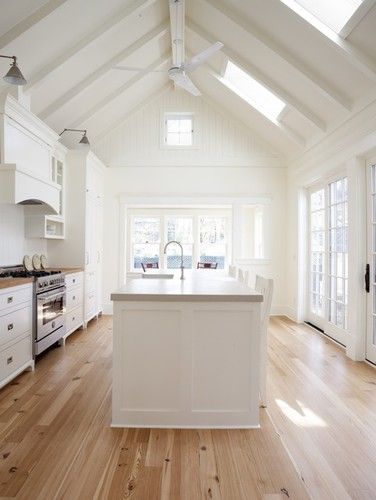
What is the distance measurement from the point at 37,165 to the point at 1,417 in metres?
2.78

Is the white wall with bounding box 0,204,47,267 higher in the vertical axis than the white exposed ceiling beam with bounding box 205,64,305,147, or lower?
lower

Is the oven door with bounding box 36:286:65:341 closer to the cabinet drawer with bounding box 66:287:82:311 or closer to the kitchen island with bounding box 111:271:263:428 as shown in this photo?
the cabinet drawer with bounding box 66:287:82:311

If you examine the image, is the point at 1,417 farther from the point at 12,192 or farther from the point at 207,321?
the point at 12,192

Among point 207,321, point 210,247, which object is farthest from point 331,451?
point 210,247

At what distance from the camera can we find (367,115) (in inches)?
132

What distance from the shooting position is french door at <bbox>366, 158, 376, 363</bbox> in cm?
351

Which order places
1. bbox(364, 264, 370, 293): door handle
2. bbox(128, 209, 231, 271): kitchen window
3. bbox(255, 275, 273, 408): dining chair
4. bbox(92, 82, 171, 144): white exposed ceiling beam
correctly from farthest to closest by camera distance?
bbox(128, 209, 231, 271): kitchen window
bbox(92, 82, 171, 144): white exposed ceiling beam
bbox(364, 264, 370, 293): door handle
bbox(255, 275, 273, 408): dining chair

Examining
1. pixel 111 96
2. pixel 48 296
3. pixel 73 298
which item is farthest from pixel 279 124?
pixel 48 296

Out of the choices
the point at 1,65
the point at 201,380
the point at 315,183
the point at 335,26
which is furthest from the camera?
the point at 315,183

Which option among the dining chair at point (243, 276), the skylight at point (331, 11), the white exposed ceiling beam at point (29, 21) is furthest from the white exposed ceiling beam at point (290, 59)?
the dining chair at point (243, 276)

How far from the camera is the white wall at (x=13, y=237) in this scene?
3.92 meters

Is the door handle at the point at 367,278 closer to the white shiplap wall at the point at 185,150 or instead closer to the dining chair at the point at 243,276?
the dining chair at the point at 243,276

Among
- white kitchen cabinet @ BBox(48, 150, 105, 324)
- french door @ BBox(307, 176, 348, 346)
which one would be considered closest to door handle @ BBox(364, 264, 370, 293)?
french door @ BBox(307, 176, 348, 346)

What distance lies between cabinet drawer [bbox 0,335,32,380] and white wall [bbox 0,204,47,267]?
118cm
